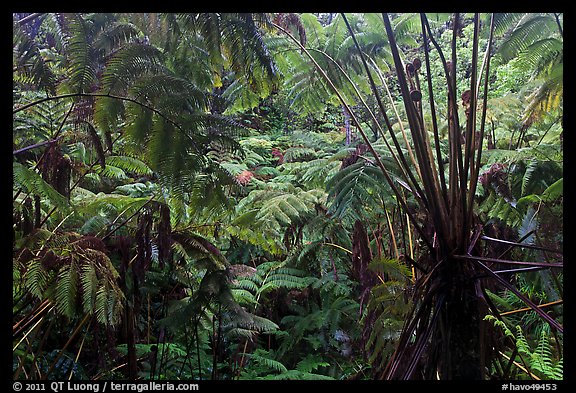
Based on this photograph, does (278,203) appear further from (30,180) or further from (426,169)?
(30,180)

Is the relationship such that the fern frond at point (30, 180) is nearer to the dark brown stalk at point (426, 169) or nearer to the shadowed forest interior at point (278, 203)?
the shadowed forest interior at point (278, 203)

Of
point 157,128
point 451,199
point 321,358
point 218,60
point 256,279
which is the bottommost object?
point 321,358

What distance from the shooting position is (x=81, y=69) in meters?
1.34

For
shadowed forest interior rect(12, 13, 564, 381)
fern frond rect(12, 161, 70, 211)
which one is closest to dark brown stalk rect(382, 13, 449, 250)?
shadowed forest interior rect(12, 13, 564, 381)

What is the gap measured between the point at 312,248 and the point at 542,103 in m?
1.61

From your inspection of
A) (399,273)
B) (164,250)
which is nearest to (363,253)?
(399,273)

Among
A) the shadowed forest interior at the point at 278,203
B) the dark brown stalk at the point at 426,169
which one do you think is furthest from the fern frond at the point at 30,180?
the dark brown stalk at the point at 426,169

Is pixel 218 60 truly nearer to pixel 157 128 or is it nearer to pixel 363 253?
pixel 157 128

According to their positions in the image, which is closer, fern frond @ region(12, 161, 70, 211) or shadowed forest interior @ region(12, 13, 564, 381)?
fern frond @ region(12, 161, 70, 211)

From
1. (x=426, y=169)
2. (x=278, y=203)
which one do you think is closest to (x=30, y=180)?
(x=426, y=169)

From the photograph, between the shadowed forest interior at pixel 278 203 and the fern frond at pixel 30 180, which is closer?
the fern frond at pixel 30 180

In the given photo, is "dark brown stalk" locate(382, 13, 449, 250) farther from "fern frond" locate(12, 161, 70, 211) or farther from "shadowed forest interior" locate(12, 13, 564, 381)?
"fern frond" locate(12, 161, 70, 211)

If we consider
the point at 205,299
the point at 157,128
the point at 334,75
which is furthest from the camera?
the point at 334,75
